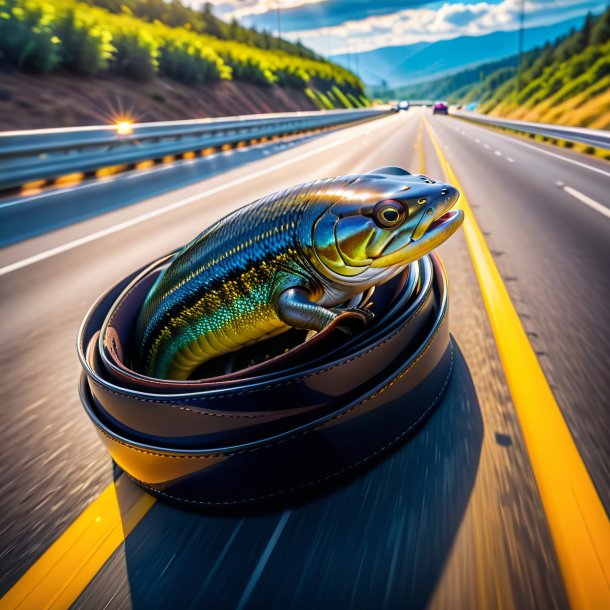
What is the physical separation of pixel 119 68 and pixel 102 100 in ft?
16.8

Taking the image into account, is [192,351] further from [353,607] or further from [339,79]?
[339,79]

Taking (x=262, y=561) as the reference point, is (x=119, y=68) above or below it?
above

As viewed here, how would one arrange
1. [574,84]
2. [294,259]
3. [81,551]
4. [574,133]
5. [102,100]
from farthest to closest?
1. [574,84]
2. [102,100]
3. [574,133]
4. [294,259]
5. [81,551]

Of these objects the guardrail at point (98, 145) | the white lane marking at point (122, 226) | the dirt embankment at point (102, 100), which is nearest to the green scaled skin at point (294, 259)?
the white lane marking at point (122, 226)

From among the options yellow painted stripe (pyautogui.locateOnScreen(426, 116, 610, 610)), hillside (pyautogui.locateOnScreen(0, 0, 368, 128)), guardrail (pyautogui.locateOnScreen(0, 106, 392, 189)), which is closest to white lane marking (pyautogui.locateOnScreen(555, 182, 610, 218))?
yellow painted stripe (pyautogui.locateOnScreen(426, 116, 610, 610))

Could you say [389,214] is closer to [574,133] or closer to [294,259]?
[294,259]

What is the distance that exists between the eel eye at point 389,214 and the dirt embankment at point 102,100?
1564 centimetres

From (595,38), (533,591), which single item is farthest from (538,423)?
(595,38)

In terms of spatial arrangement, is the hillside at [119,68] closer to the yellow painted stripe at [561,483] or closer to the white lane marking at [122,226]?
the white lane marking at [122,226]

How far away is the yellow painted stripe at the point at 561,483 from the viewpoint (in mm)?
1252

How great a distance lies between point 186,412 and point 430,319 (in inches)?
42.6

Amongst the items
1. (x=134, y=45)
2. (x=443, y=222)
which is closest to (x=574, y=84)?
(x=134, y=45)

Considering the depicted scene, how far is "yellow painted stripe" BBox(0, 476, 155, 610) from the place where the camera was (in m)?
1.39

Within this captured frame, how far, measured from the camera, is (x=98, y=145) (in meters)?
9.90
